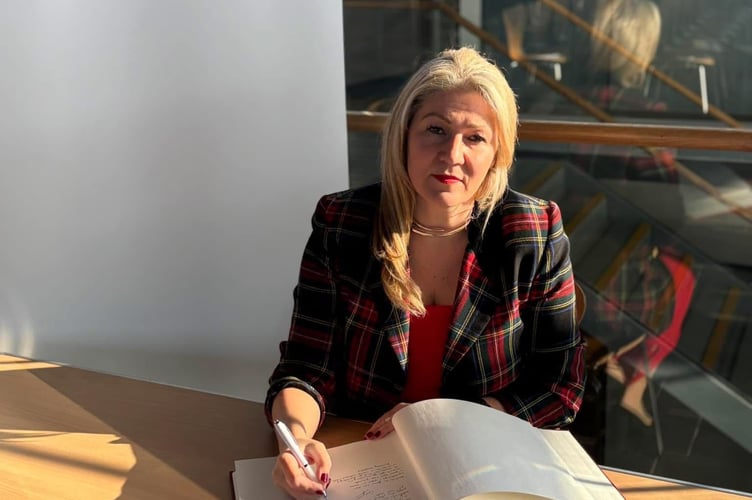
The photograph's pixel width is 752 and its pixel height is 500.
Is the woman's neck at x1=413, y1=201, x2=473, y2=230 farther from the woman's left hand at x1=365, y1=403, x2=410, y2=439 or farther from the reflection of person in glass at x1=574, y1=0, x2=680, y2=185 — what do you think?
the reflection of person in glass at x1=574, y1=0, x2=680, y2=185

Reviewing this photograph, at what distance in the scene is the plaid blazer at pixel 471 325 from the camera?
1.37 m

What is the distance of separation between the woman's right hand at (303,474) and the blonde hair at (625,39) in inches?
115

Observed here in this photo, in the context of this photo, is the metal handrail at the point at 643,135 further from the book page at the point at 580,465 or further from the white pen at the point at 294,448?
the white pen at the point at 294,448

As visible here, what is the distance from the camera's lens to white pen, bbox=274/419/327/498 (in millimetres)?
1105

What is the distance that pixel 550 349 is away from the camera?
54.6 inches

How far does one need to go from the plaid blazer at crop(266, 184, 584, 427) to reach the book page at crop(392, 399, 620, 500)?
8.2 inches

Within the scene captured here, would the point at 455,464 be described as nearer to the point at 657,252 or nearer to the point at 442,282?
the point at 442,282

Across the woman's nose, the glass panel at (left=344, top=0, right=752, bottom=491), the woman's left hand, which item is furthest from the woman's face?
the glass panel at (left=344, top=0, right=752, bottom=491)

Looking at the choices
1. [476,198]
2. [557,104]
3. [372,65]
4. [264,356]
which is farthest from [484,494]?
[557,104]

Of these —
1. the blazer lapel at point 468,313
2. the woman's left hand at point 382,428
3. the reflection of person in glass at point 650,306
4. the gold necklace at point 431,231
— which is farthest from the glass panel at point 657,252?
the woman's left hand at point 382,428

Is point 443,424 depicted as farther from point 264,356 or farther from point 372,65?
point 372,65

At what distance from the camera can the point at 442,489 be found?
1.02 m

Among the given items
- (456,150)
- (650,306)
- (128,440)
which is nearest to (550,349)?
(456,150)

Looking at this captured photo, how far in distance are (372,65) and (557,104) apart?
0.92 metres
